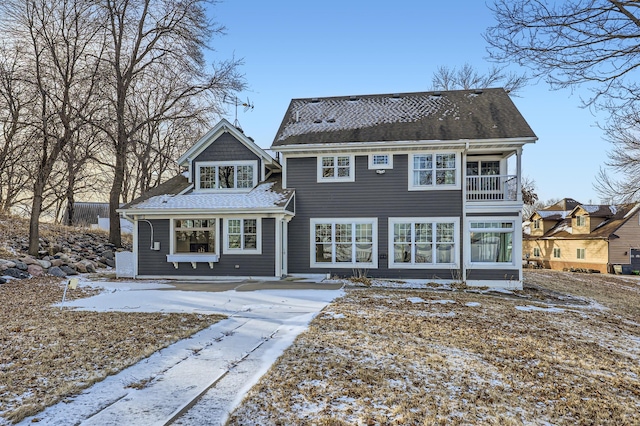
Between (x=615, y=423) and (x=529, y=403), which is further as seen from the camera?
(x=529, y=403)

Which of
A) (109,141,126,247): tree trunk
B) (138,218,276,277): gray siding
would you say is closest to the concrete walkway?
(138,218,276,277): gray siding

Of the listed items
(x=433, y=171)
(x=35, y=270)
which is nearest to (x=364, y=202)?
(x=433, y=171)

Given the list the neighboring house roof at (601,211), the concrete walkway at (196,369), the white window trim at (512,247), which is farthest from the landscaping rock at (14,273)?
the neighboring house roof at (601,211)

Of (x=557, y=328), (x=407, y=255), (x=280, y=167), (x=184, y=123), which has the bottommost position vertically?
(x=557, y=328)

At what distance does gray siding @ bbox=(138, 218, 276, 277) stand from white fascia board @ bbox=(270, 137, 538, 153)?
304cm

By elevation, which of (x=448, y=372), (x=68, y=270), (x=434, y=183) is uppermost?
(x=434, y=183)

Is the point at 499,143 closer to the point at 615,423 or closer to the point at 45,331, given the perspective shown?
the point at 615,423

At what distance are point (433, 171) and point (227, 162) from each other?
26.7ft

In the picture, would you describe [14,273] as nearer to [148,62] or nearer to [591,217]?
[148,62]

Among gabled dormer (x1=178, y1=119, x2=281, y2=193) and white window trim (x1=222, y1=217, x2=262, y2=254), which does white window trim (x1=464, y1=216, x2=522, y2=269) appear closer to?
white window trim (x1=222, y1=217, x2=262, y2=254)

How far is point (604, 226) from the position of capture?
3559cm

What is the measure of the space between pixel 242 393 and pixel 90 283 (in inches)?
452

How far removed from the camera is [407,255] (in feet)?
50.8

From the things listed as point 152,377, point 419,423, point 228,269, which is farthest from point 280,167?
point 419,423
